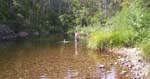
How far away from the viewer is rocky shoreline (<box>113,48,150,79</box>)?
1366cm

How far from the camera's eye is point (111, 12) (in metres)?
50.7

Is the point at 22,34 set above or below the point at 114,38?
below

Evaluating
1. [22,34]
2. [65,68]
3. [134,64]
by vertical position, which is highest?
[134,64]

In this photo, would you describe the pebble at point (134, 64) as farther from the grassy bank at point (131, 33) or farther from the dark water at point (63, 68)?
the grassy bank at point (131, 33)

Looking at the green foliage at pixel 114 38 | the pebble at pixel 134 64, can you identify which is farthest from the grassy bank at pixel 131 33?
the pebble at pixel 134 64

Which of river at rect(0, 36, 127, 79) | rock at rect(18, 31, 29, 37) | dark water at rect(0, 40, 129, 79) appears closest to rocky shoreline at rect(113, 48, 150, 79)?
river at rect(0, 36, 127, 79)

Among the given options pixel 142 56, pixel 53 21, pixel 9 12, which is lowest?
pixel 53 21

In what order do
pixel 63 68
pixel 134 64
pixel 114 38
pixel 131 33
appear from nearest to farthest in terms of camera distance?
1. pixel 134 64
2. pixel 63 68
3. pixel 131 33
4. pixel 114 38

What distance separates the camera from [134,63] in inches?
643

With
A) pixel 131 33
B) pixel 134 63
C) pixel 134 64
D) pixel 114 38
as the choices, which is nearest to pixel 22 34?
pixel 114 38

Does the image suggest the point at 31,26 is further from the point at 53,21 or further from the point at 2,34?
the point at 2,34

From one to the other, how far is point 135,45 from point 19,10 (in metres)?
42.4

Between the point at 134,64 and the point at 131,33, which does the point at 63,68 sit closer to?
the point at 134,64

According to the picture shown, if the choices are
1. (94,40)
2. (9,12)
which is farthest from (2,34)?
A: (94,40)
